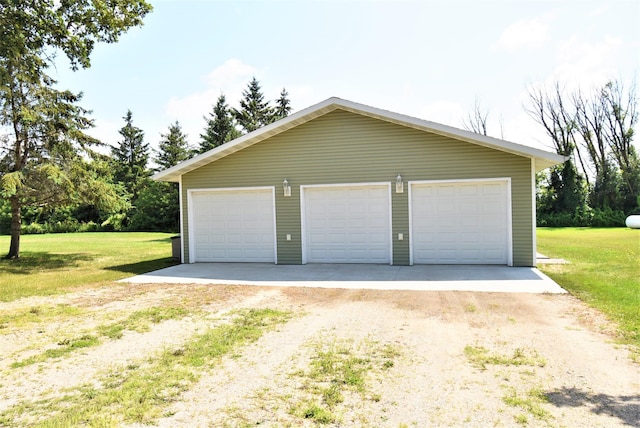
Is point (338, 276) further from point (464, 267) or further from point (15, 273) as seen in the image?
point (15, 273)

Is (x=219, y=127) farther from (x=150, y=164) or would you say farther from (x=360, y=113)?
(x=360, y=113)

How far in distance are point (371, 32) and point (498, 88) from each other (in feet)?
83.5

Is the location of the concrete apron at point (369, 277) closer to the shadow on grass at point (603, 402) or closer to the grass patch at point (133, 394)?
the grass patch at point (133, 394)

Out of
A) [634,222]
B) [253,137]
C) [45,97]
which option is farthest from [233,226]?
[634,222]

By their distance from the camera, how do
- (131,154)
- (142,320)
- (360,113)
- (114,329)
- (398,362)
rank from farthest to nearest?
(131,154)
(360,113)
(142,320)
(114,329)
(398,362)

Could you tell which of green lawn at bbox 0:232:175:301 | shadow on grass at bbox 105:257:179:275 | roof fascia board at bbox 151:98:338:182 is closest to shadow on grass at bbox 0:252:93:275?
green lawn at bbox 0:232:175:301

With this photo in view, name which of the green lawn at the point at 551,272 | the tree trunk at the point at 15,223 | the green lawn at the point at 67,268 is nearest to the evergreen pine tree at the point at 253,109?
the green lawn at the point at 67,268

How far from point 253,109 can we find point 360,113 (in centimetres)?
2532

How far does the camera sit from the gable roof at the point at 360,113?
928 centimetres

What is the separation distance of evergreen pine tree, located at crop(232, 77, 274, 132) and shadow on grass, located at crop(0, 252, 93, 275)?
67.9 ft

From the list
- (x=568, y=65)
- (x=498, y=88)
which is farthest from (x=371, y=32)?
(x=568, y=65)

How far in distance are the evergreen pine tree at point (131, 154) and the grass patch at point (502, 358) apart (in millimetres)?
37944

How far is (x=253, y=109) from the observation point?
34188 millimetres

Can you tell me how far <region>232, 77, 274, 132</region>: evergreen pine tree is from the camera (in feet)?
111
